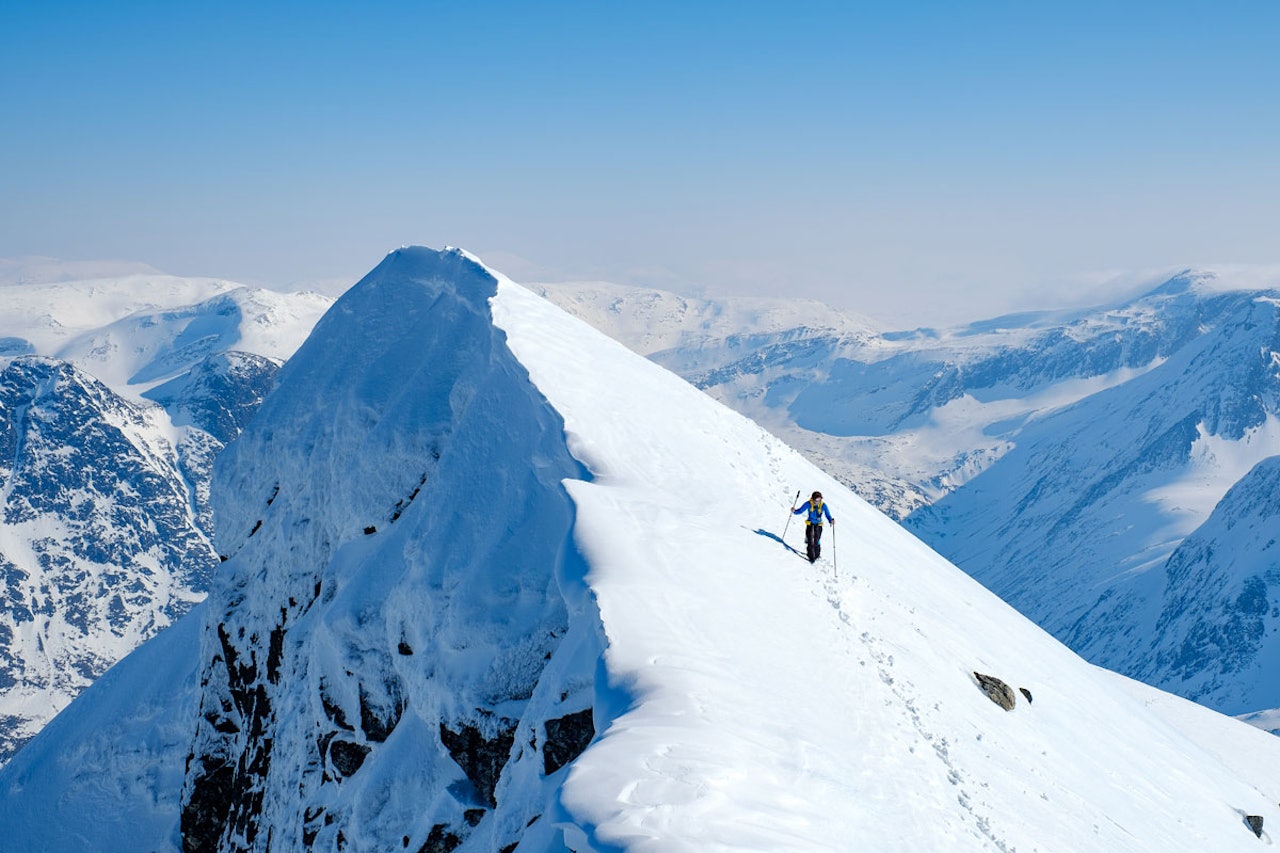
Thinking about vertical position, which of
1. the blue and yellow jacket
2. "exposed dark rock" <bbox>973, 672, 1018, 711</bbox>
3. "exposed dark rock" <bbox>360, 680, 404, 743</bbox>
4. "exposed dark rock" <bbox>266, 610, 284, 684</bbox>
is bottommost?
"exposed dark rock" <bbox>266, 610, 284, 684</bbox>

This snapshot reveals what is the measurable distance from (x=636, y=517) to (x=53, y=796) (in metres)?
41.2

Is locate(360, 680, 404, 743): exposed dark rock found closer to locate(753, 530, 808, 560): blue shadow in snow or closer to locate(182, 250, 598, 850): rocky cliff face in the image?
locate(182, 250, 598, 850): rocky cliff face

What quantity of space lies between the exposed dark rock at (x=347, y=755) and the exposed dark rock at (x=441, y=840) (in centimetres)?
432

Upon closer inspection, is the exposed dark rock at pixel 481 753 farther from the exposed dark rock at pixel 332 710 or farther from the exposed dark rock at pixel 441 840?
the exposed dark rock at pixel 332 710

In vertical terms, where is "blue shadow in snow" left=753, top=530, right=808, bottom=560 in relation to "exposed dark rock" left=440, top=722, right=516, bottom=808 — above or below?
above

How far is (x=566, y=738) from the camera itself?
16.4m

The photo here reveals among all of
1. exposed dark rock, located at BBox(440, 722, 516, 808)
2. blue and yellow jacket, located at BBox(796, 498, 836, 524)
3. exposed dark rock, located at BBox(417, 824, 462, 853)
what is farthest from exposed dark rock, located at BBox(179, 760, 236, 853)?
blue and yellow jacket, located at BBox(796, 498, 836, 524)

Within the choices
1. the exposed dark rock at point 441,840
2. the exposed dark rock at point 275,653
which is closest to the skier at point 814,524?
the exposed dark rock at point 441,840

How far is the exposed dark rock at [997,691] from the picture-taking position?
26.2 meters

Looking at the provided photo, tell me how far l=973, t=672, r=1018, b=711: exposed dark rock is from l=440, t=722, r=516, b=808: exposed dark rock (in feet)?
50.1

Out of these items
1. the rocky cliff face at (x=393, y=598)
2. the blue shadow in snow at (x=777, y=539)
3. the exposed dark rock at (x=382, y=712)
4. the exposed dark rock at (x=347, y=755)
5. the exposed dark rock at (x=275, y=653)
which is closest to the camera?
the rocky cliff face at (x=393, y=598)

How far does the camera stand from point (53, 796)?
4378 cm

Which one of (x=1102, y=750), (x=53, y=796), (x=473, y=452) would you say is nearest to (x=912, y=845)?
(x=473, y=452)

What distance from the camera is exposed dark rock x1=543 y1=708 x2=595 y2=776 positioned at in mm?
16172
